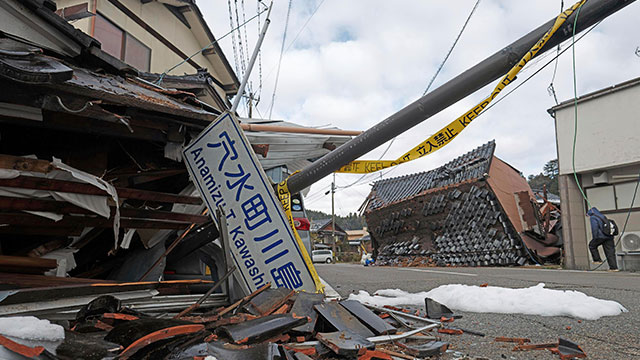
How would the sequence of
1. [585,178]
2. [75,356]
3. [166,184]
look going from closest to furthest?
[75,356] → [166,184] → [585,178]

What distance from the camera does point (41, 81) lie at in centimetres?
229

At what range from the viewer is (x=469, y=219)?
1559 cm

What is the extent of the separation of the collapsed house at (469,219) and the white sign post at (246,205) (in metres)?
12.5

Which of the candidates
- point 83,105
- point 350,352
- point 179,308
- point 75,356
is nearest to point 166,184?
point 179,308

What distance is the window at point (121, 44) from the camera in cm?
975

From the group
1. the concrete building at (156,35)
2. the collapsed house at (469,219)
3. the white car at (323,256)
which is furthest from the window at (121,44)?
the white car at (323,256)

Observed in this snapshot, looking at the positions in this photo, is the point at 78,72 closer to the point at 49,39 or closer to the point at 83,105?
the point at 83,105

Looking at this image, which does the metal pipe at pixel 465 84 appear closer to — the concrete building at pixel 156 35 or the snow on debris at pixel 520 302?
the snow on debris at pixel 520 302

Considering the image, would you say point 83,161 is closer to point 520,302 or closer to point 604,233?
point 520,302

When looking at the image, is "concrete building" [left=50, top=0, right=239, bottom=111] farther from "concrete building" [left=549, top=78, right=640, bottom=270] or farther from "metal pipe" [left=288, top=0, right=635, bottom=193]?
"concrete building" [left=549, top=78, right=640, bottom=270]

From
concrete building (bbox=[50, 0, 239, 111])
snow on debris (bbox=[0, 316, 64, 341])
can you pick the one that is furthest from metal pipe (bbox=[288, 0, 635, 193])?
concrete building (bbox=[50, 0, 239, 111])

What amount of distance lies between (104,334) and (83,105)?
151cm

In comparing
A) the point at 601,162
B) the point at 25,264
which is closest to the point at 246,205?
the point at 25,264

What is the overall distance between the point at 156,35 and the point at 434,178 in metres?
13.0
